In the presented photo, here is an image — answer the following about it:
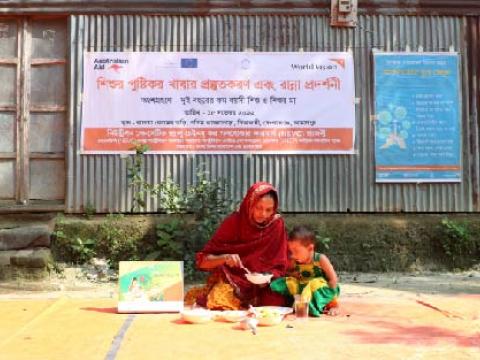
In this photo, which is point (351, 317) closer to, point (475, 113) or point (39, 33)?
point (475, 113)

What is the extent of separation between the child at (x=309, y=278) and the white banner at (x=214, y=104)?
10.7 feet

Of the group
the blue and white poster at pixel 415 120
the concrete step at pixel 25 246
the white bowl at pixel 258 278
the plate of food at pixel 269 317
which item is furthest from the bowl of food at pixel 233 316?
the blue and white poster at pixel 415 120

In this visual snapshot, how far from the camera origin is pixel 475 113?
26.5 ft

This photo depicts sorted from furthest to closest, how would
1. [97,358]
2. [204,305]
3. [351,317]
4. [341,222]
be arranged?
[341,222], [204,305], [351,317], [97,358]

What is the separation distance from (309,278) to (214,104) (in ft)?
12.1

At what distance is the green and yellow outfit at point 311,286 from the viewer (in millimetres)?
4582

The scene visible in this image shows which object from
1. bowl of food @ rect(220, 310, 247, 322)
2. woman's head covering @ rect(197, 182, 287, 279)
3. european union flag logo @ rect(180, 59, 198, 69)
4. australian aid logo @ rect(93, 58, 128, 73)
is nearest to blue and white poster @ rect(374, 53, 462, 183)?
european union flag logo @ rect(180, 59, 198, 69)

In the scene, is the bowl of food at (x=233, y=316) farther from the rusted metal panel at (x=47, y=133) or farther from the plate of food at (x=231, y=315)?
the rusted metal panel at (x=47, y=133)

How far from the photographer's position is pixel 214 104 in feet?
25.7

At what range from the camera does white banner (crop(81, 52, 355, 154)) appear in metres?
7.80

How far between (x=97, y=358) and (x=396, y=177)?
5.61 metres

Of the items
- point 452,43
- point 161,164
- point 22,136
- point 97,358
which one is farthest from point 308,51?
point 97,358

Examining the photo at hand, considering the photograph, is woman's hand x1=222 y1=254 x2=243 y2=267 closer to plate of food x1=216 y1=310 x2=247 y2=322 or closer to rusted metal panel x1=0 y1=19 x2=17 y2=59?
plate of food x1=216 y1=310 x2=247 y2=322

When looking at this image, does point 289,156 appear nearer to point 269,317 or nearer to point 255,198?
point 255,198
